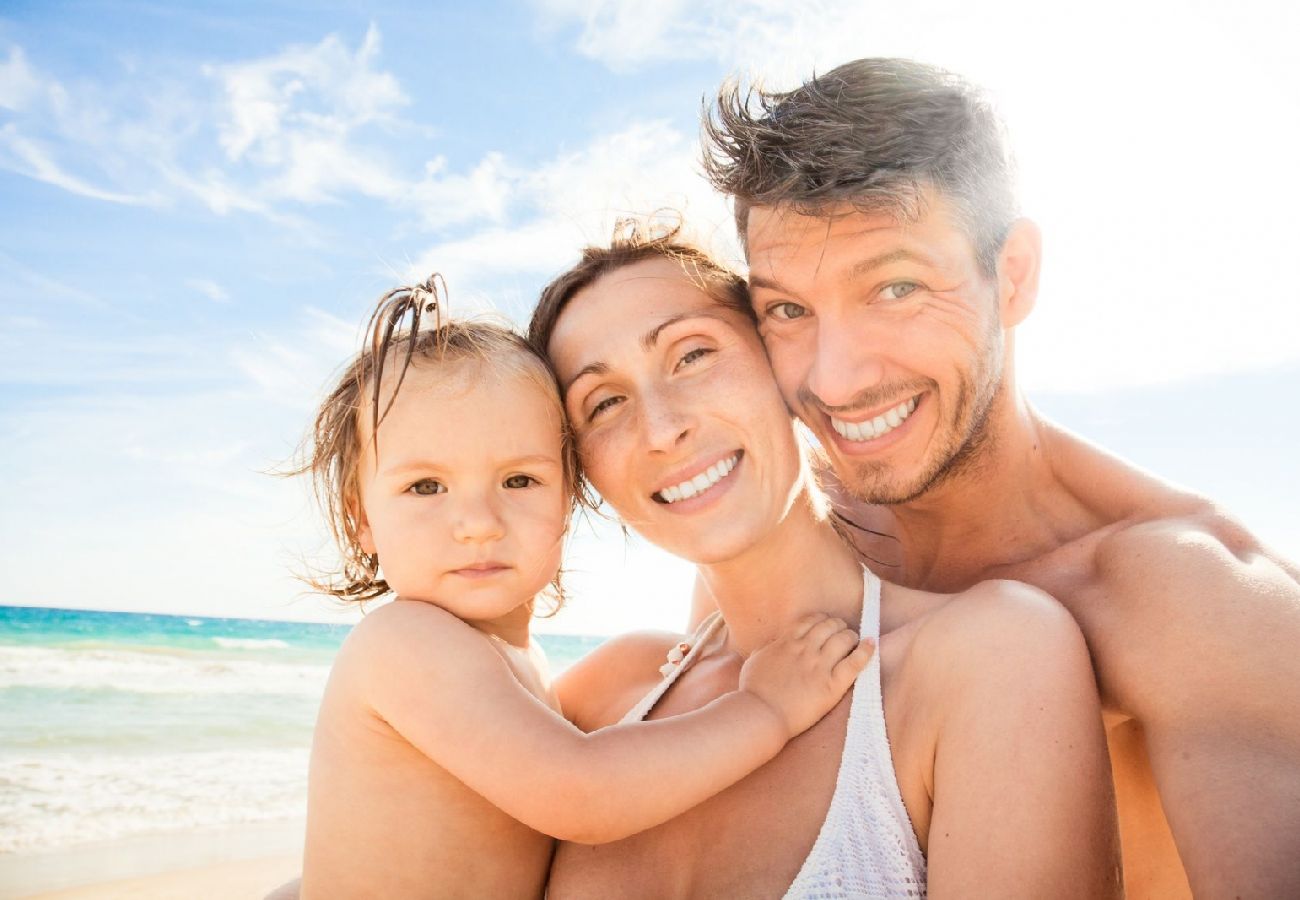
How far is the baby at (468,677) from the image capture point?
244 cm

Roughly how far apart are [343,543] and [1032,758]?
227 centimetres

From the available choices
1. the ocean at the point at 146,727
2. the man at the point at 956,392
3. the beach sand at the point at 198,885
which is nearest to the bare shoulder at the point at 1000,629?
the man at the point at 956,392

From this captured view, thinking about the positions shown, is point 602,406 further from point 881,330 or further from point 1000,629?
point 1000,629

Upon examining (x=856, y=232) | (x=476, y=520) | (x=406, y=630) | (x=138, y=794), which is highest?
(x=856, y=232)

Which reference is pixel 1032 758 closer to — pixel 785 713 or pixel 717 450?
pixel 785 713

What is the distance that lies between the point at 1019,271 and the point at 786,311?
0.86m

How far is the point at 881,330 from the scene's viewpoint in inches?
123

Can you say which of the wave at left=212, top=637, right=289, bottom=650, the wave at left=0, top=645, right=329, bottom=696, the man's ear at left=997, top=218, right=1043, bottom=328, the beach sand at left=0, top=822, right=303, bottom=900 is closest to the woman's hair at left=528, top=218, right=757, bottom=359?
the man's ear at left=997, top=218, right=1043, bottom=328

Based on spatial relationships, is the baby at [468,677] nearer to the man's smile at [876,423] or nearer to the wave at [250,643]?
the man's smile at [876,423]

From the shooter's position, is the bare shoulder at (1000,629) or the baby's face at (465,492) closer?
the bare shoulder at (1000,629)

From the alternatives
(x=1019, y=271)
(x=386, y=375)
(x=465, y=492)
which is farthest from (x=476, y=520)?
(x=1019, y=271)

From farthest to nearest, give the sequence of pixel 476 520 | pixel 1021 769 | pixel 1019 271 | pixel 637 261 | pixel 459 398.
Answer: pixel 1019 271, pixel 637 261, pixel 459 398, pixel 476 520, pixel 1021 769

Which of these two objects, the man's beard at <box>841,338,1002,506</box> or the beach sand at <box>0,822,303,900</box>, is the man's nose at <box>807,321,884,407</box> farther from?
the beach sand at <box>0,822,303,900</box>

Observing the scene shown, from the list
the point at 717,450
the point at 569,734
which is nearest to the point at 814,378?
Answer: the point at 717,450
